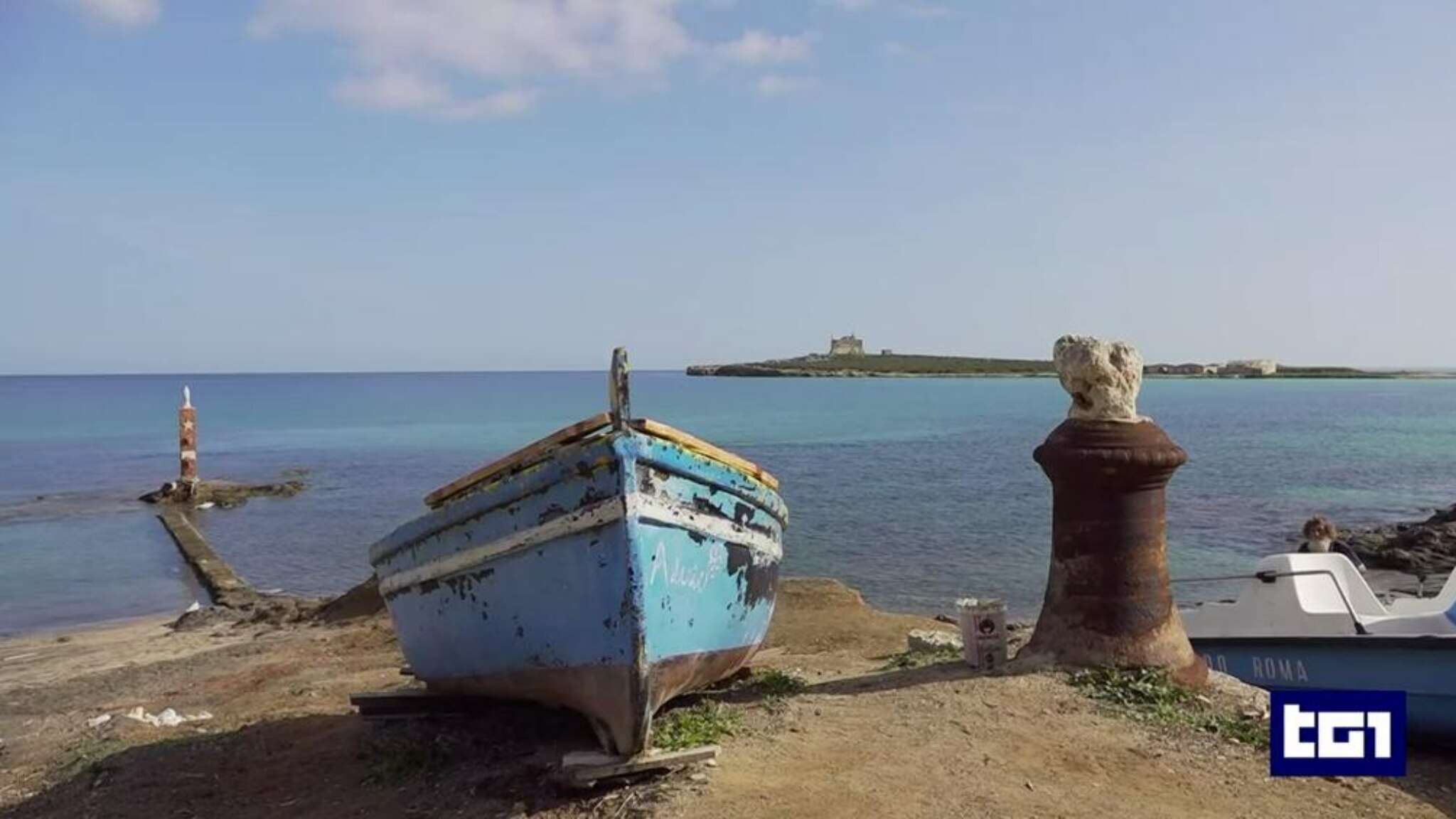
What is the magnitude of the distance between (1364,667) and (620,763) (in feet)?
18.4

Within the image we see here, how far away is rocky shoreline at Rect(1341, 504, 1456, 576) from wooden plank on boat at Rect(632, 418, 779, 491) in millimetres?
16694

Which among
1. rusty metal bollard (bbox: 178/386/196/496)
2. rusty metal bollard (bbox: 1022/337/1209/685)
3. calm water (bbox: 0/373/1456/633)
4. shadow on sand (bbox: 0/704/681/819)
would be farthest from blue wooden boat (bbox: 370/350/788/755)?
rusty metal bollard (bbox: 178/386/196/496)

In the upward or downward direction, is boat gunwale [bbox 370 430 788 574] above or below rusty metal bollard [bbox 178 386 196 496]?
above

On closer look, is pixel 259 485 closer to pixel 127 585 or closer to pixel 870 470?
pixel 127 585

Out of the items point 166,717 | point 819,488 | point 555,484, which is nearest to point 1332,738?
point 555,484

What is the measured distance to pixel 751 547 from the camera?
22.0 feet

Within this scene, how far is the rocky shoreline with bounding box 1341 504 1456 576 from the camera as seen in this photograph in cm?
1936

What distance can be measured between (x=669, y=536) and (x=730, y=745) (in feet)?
3.91

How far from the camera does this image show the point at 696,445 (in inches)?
237

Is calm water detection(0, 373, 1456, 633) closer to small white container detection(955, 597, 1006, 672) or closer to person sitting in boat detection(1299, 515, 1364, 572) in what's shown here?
person sitting in boat detection(1299, 515, 1364, 572)

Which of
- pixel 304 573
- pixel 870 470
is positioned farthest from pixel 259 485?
pixel 870 470

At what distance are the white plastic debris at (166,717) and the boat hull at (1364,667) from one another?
26.9 feet

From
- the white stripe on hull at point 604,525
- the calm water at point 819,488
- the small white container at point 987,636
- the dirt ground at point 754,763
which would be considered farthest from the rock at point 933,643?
the calm water at point 819,488

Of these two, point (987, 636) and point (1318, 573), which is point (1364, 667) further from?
point (987, 636)
